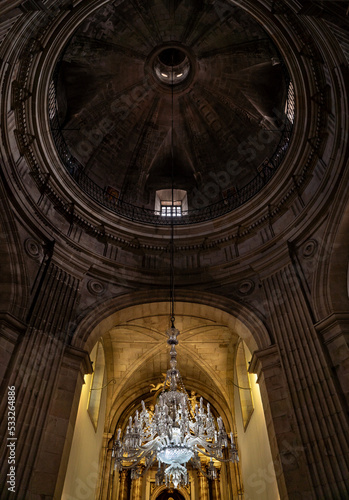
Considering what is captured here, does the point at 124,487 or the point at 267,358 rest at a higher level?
the point at 267,358

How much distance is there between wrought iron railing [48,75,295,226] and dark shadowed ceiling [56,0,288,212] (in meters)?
0.63

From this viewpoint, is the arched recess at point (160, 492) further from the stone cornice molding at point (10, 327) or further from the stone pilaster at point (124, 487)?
the stone cornice molding at point (10, 327)

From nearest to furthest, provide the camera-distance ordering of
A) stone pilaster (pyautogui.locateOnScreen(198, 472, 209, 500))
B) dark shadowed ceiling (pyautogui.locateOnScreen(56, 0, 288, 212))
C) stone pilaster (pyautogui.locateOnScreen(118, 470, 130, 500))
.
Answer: dark shadowed ceiling (pyautogui.locateOnScreen(56, 0, 288, 212)) < stone pilaster (pyautogui.locateOnScreen(118, 470, 130, 500)) < stone pilaster (pyautogui.locateOnScreen(198, 472, 209, 500))

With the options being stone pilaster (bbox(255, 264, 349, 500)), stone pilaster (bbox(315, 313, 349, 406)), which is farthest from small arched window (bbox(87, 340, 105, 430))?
stone pilaster (bbox(315, 313, 349, 406))

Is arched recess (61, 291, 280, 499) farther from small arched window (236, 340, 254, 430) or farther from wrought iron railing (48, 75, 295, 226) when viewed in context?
wrought iron railing (48, 75, 295, 226)

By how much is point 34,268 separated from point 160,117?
9359 mm

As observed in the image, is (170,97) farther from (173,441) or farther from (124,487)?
(124,487)

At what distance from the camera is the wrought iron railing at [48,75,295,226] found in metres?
11.6

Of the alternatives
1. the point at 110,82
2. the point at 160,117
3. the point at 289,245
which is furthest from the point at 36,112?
the point at 289,245

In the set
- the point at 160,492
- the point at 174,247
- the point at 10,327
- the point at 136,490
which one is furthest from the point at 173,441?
the point at 160,492

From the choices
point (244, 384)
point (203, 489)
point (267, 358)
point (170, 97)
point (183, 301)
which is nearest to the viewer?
point (267, 358)

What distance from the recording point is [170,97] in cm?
1487

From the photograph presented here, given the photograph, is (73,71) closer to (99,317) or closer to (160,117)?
(160,117)

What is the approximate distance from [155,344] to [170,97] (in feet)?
33.8
